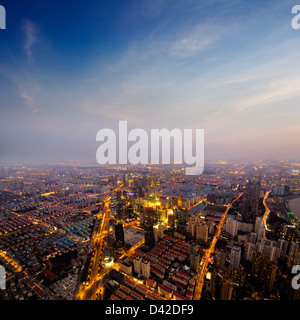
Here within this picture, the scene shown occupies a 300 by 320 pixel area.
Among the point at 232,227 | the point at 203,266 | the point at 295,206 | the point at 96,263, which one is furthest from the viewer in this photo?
the point at 295,206

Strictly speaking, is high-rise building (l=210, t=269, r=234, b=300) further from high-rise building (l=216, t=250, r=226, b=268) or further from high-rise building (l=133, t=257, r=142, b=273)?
high-rise building (l=133, t=257, r=142, b=273)

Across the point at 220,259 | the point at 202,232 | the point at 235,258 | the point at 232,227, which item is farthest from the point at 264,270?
the point at 232,227

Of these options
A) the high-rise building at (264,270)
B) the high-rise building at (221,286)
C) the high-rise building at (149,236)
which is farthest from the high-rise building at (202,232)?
the high-rise building at (221,286)

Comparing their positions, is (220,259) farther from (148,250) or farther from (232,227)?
(148,250)

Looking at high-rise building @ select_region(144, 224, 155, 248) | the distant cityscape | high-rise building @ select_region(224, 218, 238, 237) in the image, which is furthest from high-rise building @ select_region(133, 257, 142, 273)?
high-rise building @ select_region(224, 218, 238, 237)

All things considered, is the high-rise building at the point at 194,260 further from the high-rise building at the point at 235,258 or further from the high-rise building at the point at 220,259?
the high-rise building at the point at 235,258

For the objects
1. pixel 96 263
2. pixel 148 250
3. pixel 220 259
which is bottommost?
pixel 96 263

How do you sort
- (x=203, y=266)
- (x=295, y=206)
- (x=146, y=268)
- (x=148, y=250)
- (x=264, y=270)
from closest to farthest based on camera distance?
(x=264, y=270)
(x=146, y=268)
(x=203, y=266)
(x=148, y=250)
(x=295, y=206)

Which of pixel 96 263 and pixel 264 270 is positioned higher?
pixel 264 270
